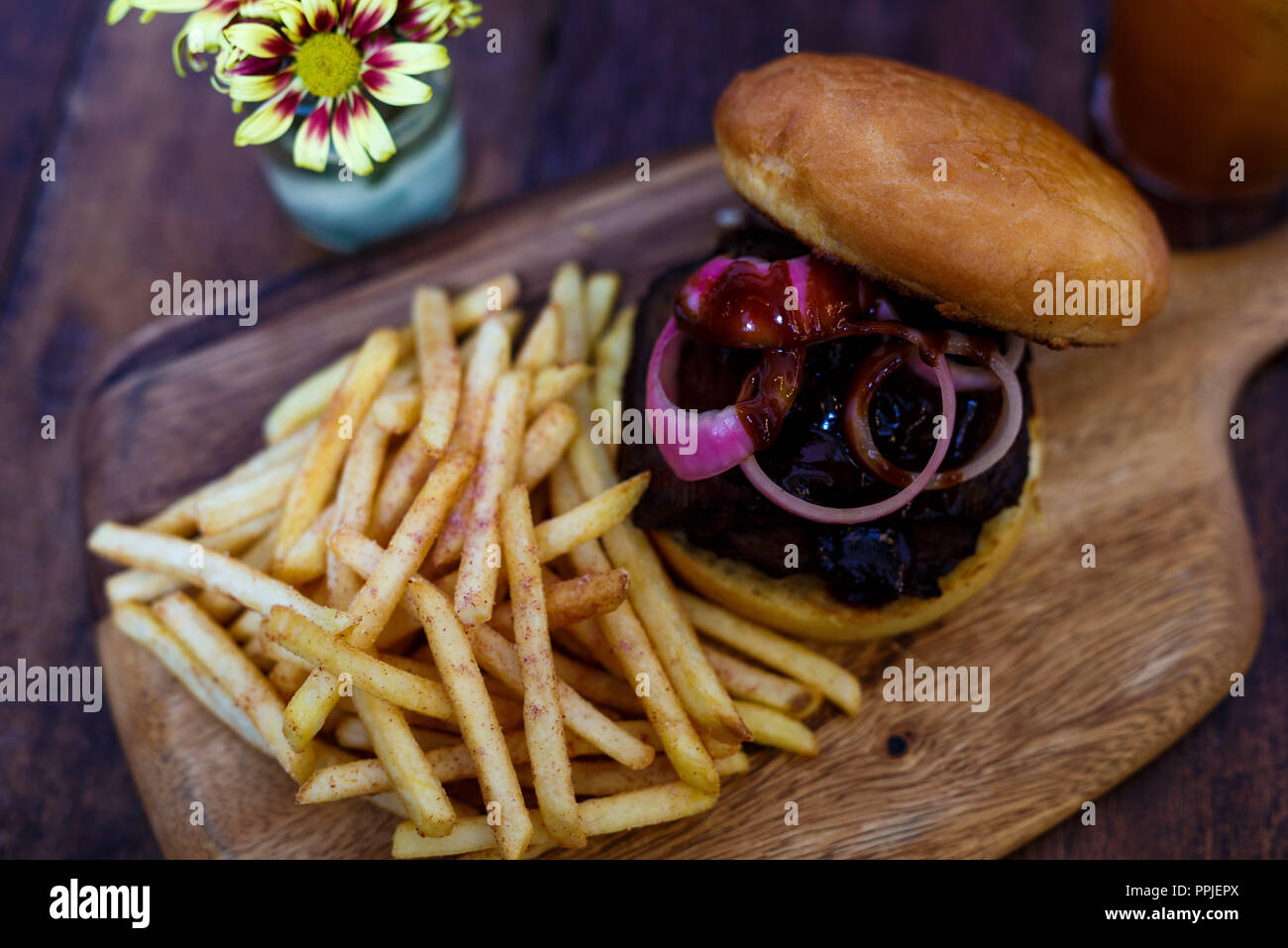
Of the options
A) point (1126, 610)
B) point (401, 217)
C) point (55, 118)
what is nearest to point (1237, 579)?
point (1126, 610)

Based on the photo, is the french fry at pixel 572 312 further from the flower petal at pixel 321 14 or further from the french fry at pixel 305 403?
the flower petal at pixel 321 14

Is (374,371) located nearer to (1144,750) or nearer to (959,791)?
(959,791)

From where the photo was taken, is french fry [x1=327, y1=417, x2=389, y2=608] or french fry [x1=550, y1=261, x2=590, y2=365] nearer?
french fry [x1=327, y1=417, x2=389, y2=608]

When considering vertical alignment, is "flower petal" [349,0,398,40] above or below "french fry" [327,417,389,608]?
above

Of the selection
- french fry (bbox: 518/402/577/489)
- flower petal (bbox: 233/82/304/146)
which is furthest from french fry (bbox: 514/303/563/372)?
flower petal (bbox: 233/82/304/146)

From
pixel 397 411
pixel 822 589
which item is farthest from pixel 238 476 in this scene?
pixel 822 589

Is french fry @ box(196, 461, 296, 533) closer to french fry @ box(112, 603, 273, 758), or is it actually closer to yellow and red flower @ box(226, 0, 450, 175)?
french fry @ box(112, 603, 273, 758)

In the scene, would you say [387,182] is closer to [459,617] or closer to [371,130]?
[371,130]
